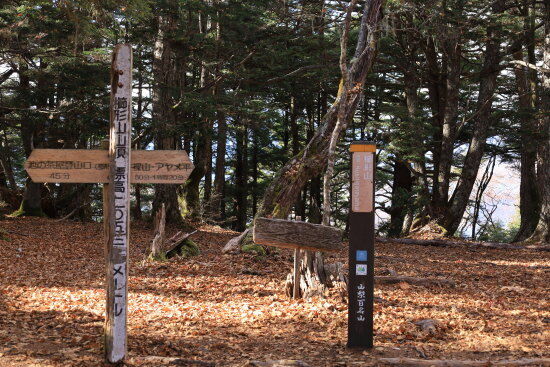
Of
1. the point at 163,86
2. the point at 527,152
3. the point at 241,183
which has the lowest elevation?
the point at 241,183

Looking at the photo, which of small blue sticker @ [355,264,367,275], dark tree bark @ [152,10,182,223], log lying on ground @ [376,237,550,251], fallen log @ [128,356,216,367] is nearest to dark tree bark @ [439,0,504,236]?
log lying on ground @ [376,237,550,251]

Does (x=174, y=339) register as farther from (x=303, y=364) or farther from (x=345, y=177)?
(x=345, y=177)

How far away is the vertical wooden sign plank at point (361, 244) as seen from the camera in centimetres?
567

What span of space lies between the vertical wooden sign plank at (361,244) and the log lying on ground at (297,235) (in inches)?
55.9

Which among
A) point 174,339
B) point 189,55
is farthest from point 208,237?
point 174,339

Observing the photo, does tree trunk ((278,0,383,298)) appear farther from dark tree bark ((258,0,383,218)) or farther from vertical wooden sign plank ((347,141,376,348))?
vertical wooden sign plank ((347,141,376,348))

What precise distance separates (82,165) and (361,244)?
116 inches

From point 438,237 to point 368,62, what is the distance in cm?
781

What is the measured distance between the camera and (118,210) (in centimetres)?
480

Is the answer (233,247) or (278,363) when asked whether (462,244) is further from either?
(278,363)

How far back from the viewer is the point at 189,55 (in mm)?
16219

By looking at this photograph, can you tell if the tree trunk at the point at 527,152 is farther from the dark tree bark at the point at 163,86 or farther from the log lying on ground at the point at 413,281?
the dark tree bark at the point at 163,86

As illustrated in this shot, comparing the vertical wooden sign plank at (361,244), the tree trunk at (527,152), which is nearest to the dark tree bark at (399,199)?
the tree trunk at (527,152)

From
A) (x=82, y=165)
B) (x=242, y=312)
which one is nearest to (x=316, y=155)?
(x=242, y=312)
